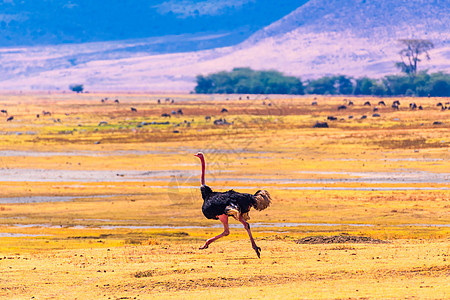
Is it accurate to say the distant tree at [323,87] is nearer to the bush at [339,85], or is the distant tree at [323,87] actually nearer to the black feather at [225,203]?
the bush at [339,85]

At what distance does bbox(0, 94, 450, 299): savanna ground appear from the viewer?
54.2 ft

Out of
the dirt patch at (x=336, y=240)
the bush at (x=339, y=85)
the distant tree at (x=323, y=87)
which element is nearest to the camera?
the dirt patch at (x=336, y=240)

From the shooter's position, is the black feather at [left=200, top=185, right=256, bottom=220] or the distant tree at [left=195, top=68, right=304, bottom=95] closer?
the black feather at [left=200, top=185, right=256, bottom=220]

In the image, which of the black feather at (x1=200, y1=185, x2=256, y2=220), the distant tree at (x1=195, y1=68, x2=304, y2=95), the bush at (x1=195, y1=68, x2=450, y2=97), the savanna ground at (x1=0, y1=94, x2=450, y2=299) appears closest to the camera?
the savanna ground at (x1=0, y1=94, x2=450, y2=299)

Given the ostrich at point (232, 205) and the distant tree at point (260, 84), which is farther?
the distant tree at point (260, 84)

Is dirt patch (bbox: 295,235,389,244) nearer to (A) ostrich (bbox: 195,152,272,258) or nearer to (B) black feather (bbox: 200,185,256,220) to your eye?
(A) ostrich (bbox: 195,152,272,258)

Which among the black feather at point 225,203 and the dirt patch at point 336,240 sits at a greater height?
the black feather at point 225,203

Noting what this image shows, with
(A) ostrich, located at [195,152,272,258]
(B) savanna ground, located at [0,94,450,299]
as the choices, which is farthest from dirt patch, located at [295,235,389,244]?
(A) ostrich, located at [195,152,272,258]

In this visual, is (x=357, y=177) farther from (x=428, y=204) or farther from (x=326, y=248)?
(x=326, y=248)

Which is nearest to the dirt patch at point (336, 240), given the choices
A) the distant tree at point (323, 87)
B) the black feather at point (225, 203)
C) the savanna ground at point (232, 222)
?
→ the savanna ground at point (232, 222)

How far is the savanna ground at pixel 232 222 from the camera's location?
16.5m

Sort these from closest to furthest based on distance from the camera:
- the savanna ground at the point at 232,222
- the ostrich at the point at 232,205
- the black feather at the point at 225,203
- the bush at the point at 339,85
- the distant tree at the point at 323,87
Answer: the savanna ground at the point at 232,222
the ostrich at the point at 232,205
the black feather at the point at 225,203
the bush at the point at 339,85
the distant tree at the point at 323,87

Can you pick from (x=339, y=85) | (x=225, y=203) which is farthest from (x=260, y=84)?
(x=225, y=203)

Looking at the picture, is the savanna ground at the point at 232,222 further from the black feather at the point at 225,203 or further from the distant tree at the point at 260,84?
the distant tree at the point at 260,84
